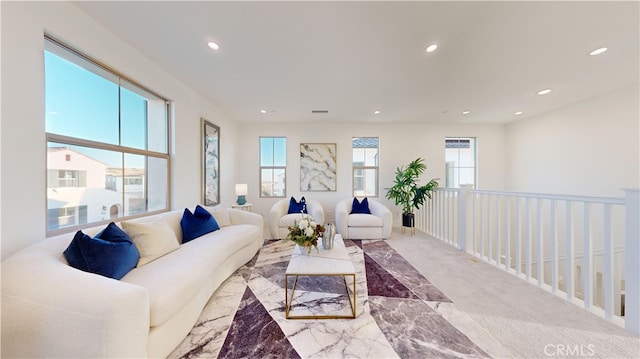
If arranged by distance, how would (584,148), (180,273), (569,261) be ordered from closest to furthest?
(180,273), (569,261), (584,148)

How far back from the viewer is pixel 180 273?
1534mm

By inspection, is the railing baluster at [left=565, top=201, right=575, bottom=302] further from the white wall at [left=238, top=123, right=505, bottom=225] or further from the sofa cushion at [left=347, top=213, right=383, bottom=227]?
the white wall at [left=238, top=123, right=505, bottom=225]

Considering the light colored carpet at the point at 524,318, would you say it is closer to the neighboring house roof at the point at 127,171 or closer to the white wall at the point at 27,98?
the white wall at the point at 27,98

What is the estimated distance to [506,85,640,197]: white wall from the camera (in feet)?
10.5

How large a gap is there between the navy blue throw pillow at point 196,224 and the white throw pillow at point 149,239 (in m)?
0.43

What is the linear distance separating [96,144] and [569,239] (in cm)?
465

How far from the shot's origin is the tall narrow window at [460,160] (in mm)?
5355

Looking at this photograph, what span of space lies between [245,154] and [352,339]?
4.64 meters

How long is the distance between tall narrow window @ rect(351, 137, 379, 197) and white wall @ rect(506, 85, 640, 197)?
3.38 m

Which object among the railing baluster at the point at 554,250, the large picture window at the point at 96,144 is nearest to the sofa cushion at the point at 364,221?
the railing baluster at the point at 554,250

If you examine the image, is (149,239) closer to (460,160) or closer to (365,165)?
(365,165)

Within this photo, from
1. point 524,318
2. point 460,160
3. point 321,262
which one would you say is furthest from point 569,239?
point 460,160

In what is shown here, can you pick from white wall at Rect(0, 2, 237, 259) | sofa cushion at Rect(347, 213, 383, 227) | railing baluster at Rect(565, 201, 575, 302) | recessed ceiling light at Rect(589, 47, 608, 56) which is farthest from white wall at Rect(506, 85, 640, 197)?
white wall at Rect(0, 2, 237, 259)

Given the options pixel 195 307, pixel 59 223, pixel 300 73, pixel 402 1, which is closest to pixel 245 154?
pixel 300 73
